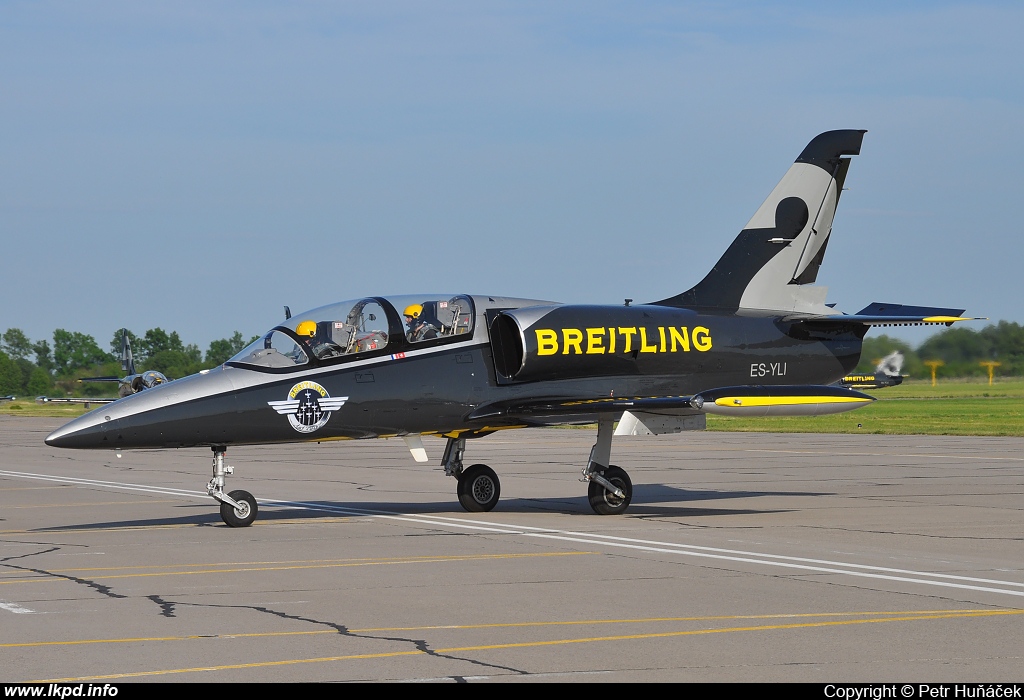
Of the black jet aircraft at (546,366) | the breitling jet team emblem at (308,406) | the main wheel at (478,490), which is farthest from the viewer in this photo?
the main wheel at (478,490)

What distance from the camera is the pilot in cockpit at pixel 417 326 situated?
54.4ft

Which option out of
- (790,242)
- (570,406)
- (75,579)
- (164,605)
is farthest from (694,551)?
(790,242)

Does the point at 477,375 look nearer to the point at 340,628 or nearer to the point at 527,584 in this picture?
the point at 527,584

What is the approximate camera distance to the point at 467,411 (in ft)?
55.4

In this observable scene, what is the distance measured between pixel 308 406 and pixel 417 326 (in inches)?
75.5

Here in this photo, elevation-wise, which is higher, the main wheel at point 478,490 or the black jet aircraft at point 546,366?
the black jet aircraft at point 546,366

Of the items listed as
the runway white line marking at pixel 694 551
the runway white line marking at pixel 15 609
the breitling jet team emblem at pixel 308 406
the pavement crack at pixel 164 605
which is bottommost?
the runway white line marking at pixel 15 609

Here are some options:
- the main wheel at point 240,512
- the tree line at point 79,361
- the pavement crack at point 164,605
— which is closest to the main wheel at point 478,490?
the main wheel at point 240,512

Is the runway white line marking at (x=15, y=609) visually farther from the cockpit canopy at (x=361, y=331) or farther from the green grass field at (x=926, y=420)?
the green grass field at (x=926, y=420)

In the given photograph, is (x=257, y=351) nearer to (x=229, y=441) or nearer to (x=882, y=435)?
(x=229, y=441)

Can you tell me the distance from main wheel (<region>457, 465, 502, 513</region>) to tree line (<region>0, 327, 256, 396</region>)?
60512mm

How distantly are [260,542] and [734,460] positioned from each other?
57.8 ft

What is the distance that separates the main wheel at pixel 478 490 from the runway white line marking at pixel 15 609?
846 cm

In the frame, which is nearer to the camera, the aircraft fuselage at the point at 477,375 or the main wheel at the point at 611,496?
the aircraft fuselage at the point at 477,375
